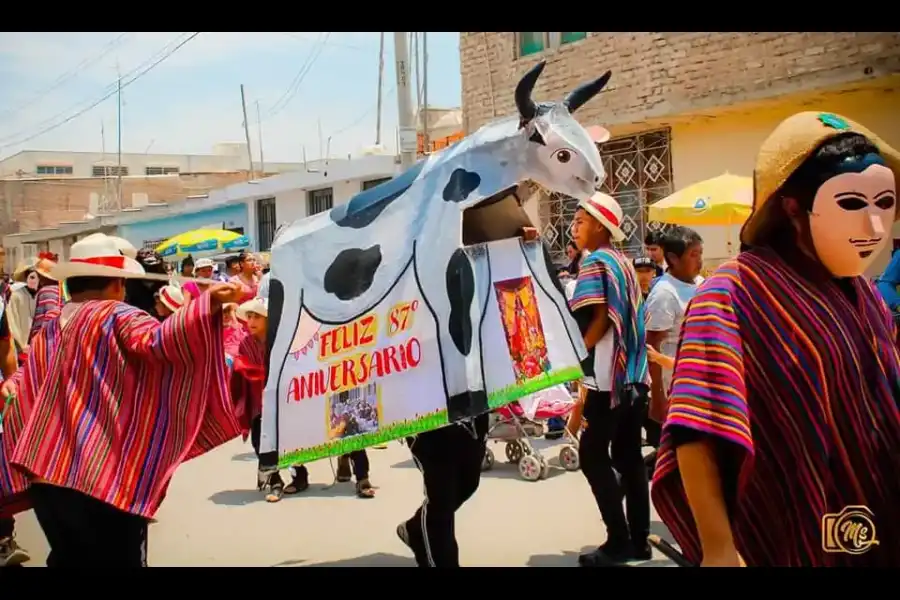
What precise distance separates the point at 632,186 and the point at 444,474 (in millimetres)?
8528

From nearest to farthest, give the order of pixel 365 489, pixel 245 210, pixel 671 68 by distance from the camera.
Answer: pixel 365 489, pixel 671 68, pixel 245 210

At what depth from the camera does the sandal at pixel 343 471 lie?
675 cm

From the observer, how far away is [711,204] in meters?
7.83

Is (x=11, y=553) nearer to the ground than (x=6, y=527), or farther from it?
nearer to the ground

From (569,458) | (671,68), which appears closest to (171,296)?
(569,458)

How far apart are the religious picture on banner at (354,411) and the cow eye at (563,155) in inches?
41.9

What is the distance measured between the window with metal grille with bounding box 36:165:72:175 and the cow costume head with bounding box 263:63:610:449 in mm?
20745

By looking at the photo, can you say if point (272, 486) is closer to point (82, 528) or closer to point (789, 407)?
point (82, 528)

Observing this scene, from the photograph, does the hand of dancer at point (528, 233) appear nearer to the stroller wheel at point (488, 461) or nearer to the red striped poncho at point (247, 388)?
the red striped poncho at point (247, 388)

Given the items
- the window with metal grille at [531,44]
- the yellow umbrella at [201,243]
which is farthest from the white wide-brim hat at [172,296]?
the yellow umbrella at [201,243]


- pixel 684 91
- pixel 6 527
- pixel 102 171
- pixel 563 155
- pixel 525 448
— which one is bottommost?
pixel 6 527

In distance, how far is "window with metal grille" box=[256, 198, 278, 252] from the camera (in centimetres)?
1887

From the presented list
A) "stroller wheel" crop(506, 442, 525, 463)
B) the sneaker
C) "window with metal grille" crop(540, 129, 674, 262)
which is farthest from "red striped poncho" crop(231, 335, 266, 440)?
"window with metal grille" crop(540, 129, 674, 262)

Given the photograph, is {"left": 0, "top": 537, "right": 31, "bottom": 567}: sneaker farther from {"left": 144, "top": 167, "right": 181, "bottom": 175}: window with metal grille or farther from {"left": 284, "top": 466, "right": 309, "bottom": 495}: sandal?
{"left": 144, "top": 167, "right": 181, "bottom": 175}: window with metal grille
